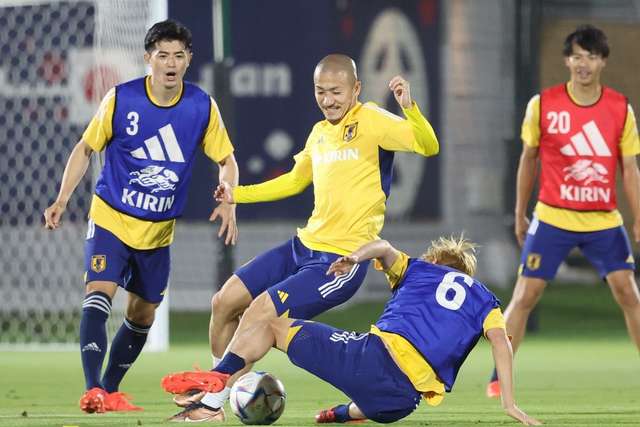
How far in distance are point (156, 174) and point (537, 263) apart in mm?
2377

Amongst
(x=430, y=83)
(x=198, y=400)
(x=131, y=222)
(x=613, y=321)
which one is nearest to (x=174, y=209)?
(x=131, y=222)

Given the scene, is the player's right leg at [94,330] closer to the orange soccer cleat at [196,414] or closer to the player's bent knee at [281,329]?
the orange soccer cleat at [196,414]

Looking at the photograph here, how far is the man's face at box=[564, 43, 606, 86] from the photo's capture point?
822 cm

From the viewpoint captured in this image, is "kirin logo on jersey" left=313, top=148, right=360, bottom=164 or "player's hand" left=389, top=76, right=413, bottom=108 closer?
"player's hand" left=389, top=76, right=413, bottom=108

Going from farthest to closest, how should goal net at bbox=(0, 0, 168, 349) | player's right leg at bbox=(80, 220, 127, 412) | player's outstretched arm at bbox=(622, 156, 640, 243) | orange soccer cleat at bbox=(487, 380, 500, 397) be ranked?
goal net at bbox=(0, 0, 168, 349)
player's outstretched arm at bbox=(622, 156, 640, 243)
orange soccer cleat at bbox=(487, 380, 500, 397)
player's right leg at bbox=(80, 220, 127, 412)

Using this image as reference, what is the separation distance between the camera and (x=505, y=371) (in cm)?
589

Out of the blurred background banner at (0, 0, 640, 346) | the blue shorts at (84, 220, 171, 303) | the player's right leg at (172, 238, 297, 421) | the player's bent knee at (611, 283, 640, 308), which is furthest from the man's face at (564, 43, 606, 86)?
the blurred background banner at (0, 0, 640, 346)

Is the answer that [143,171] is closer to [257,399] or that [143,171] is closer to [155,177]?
[155,177]

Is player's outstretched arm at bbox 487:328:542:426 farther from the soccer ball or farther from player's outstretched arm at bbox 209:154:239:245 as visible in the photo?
player's outstretched arm at bbox 209:154:239:245

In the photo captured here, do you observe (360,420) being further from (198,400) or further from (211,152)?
(211,152)

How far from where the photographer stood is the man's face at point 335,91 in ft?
22.3

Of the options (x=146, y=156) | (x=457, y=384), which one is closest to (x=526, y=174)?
(x=457, y=384)

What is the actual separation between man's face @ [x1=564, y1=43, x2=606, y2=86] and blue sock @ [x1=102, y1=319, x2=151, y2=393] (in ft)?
9.30

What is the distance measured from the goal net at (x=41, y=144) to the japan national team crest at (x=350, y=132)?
7.60 metres
